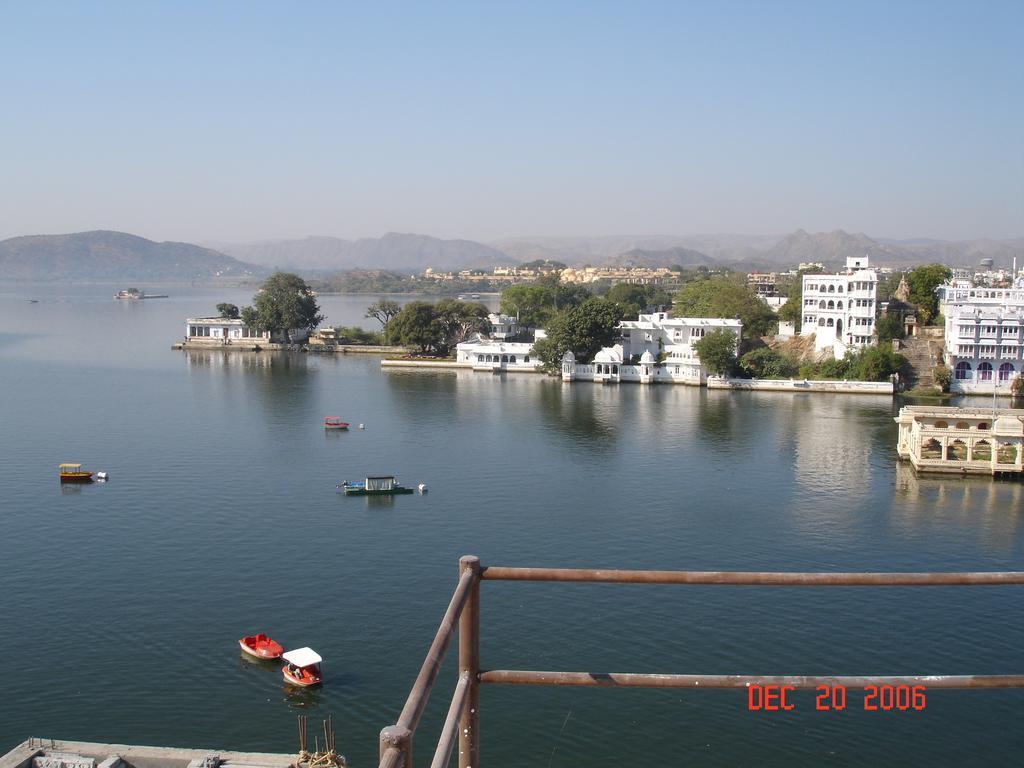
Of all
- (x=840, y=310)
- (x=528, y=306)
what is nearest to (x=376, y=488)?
(x=840, y=310)

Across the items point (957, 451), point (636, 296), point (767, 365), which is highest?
point (636, 296)

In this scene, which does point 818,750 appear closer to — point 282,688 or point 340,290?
point 282,688

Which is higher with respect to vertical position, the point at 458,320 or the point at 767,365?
the point at 458,320

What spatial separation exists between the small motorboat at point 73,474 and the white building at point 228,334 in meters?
27.7

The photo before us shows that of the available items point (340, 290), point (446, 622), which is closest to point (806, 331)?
point (446, 622)

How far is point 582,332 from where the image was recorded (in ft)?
110

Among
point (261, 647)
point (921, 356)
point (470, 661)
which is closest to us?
point (470, 661)

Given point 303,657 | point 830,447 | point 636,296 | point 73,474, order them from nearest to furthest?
point 303,657 < point 73,474 < point 830,447 < point 636,296

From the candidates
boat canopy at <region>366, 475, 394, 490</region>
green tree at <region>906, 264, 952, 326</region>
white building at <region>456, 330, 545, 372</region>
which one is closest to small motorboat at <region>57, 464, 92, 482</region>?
boat canopy at <region>366, 475, 394, 490</region>

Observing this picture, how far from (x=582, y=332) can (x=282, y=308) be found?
684 inches

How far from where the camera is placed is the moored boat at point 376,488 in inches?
655

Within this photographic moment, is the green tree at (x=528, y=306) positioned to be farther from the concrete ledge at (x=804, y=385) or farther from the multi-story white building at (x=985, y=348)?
the multi-story white building at (x=985, y=348)

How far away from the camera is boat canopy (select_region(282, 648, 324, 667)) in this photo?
898 cm

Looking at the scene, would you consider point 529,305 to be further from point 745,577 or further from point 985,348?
point 745,577
